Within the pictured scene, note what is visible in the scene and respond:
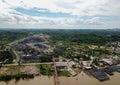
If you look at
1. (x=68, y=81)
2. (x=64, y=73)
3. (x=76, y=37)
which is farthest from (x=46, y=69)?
(x=76, y=37)

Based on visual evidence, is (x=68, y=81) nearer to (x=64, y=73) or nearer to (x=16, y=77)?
(x=64, y=73)

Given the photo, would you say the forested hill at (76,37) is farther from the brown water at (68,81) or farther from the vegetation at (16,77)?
the vegetation at (16,77)

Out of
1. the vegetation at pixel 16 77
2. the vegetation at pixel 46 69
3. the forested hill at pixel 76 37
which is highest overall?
the forested hill at pixel 76 37

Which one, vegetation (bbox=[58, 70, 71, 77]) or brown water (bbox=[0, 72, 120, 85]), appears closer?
brown water (bbox=[0, 72, 120, 85])

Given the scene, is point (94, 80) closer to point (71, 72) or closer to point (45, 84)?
point (71, 72)

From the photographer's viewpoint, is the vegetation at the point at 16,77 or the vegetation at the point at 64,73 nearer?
the vegetation at the point at 16,77

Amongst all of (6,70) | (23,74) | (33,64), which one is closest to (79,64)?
(33,64)

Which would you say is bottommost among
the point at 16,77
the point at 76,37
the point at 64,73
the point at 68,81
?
the point at 68,81

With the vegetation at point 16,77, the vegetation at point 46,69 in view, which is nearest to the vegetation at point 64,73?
the vegetation at point 46,69

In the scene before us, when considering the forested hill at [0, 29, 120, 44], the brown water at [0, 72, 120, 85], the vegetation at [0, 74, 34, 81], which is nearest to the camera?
the brown water at [0, 72, 120, 85]

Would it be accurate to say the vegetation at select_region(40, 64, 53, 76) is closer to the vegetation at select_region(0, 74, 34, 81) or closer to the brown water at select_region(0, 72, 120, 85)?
the brown water at select_region(0, 72, 120, 85)

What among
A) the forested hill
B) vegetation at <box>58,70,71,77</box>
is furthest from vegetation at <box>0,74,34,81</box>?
the forested hill
